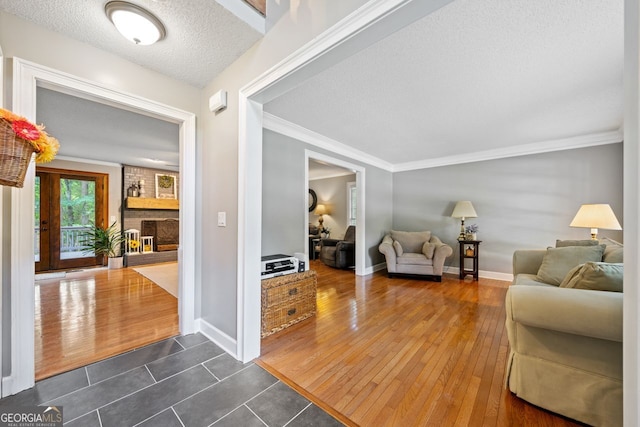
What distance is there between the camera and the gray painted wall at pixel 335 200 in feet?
22.6

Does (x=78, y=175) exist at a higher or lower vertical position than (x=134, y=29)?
lower

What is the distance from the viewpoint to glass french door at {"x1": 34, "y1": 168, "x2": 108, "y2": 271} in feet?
15.8

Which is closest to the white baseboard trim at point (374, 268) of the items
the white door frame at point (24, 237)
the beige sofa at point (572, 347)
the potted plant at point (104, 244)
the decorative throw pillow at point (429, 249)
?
the decorative throw pillow at point (429, 249)

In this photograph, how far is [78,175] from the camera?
203 inches

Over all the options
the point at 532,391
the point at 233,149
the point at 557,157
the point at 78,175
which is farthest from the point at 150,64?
the point at 557,157

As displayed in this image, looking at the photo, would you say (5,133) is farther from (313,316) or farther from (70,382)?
(313,316)

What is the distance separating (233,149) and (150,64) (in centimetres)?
100

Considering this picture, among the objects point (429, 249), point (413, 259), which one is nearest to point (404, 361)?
point (413, 259)

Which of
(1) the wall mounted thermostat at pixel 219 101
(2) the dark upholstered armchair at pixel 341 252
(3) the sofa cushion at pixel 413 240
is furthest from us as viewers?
(2) the dark upholstered armchair at pixel 341 252

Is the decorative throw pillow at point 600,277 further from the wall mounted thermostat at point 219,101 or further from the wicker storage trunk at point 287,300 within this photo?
the wall mounted thermostat at point 219,101

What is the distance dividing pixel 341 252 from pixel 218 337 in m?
3.33

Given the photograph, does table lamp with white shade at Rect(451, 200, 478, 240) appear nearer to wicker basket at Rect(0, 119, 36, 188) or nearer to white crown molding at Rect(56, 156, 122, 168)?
wicker basket at Rect(0, 119, 36, 188)

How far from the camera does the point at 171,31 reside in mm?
1659

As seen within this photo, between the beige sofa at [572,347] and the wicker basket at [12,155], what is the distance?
2491 mm
